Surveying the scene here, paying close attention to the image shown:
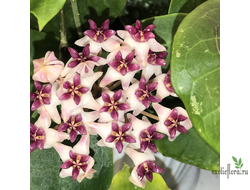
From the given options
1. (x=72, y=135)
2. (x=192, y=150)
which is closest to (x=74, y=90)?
(x=72, y=135)

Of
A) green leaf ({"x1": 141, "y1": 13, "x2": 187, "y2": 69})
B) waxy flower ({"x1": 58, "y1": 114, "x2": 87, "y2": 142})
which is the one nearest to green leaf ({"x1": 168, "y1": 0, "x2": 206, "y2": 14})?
green leaf ({"x1": 141, "y1": 13, "x2": 187, "y2": 69})

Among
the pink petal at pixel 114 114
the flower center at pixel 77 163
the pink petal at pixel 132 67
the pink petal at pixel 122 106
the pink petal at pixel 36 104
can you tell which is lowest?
the flower center at pixel 77 163

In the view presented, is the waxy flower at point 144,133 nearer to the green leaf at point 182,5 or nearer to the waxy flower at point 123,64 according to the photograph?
the waxy flower at point 123,64

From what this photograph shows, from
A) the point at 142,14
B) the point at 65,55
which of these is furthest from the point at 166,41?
the point at 65,55

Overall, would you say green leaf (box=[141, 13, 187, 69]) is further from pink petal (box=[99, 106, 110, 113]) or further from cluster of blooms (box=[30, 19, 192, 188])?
pink petal (box=[99, 106, 110, 113])

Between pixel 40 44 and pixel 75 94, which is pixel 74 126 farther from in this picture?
pixel 40 44

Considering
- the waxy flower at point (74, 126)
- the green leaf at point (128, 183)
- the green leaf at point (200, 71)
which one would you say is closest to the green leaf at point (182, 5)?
the green leaf at point (200, 71)
